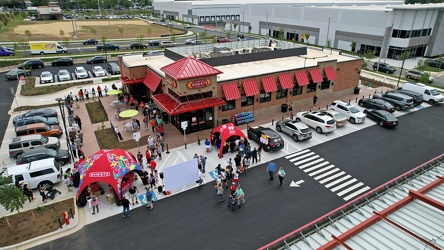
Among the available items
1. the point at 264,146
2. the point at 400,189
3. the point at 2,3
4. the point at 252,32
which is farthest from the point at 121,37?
the point at 2,3

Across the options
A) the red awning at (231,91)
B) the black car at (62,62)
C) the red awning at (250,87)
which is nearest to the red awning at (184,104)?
the red awning at (231,91)

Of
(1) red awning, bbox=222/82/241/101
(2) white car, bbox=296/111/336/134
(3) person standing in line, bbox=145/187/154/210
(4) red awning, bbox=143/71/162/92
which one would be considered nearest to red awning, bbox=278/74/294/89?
(2) white car, bbox=296/111/336/134

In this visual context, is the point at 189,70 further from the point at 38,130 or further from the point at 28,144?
the point at 38,130

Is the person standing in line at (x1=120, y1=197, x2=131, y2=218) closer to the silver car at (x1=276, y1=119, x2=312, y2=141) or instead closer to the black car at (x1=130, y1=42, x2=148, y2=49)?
the silver car at (x1=276, y1=119, x2=312, y2=141)

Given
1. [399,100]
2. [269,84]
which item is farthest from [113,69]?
[399,100]

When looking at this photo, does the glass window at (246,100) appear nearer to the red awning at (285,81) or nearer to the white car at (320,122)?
the red awning at (285,81)
